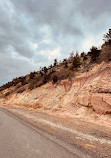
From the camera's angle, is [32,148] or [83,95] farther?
[83,95]

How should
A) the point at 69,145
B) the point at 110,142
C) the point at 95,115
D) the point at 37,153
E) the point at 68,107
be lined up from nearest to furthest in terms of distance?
the point at 37,153
the point at 69,145
the point at 110,142
the point at 95,115
the point at 68,107

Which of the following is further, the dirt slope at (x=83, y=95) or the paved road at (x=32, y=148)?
the dirt slope at (x=83, y=95)

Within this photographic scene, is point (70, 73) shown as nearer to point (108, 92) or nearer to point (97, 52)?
point (97, 52)

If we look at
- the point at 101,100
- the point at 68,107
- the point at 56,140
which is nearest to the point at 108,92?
the point at 101,100

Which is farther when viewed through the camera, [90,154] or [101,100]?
[101,100]

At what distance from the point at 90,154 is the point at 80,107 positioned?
27.3 feet

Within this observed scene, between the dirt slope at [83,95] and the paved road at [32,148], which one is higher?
the dirt slope at [83,95]

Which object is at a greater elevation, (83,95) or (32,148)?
(83,95)

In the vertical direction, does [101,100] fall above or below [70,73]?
below

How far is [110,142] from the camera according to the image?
16.4ft

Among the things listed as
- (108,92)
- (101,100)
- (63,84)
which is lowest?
(101,100)

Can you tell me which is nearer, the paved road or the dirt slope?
the paved road

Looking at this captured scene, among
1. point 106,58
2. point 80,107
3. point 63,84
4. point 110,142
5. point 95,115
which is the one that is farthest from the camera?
point 63,84

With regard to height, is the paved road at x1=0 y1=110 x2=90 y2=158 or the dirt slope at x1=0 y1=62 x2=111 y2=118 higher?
the dirt slope at x1=0 y1=62 x2=111 y2=118
